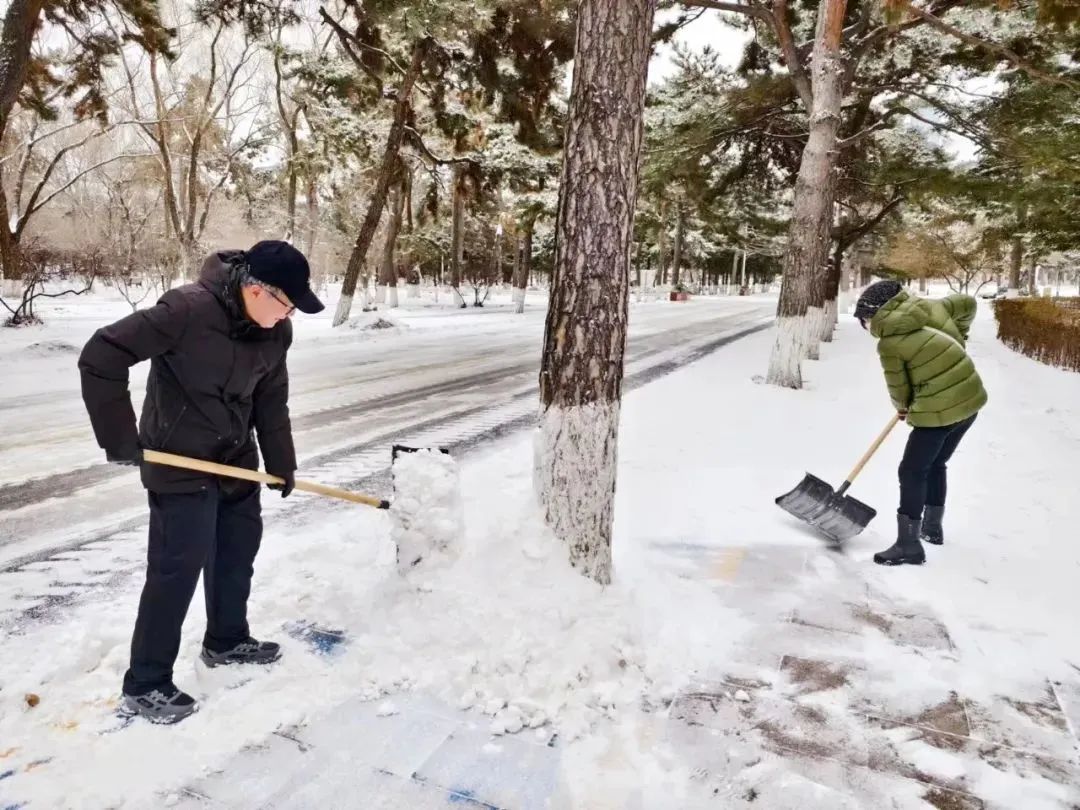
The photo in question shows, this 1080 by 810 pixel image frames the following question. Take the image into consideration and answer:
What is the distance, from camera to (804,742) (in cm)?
236

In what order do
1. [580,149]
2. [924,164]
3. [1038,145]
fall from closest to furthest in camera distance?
[580,149]
[1038,145]
[924,164]

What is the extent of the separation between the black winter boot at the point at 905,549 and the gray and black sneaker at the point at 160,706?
11.6 ft

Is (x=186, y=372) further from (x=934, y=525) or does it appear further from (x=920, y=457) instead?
→ (x=934, y=525)

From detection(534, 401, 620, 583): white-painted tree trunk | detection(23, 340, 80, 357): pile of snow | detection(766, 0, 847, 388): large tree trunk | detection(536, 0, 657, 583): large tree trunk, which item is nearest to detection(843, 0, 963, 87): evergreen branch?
detection(766, 0, 847, 388): large tree trunk

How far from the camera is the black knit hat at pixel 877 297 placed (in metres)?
3.98

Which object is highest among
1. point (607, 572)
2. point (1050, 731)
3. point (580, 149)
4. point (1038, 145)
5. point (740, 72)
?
point (740, 72)

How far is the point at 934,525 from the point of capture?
14.0 feet

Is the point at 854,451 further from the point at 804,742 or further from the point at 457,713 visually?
the point at 457,713

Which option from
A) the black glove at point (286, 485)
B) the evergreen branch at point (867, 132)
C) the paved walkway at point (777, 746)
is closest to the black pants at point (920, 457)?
the paved walkway at point (777, 746)

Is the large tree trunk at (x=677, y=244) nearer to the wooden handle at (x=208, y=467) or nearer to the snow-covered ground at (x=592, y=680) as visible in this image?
the snow-covered ground at (x=592, y=680)

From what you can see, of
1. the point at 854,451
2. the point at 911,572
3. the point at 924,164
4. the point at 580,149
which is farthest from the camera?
the point at 924,164

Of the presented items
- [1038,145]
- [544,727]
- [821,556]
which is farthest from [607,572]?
[1038,145]

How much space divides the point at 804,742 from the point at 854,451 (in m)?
4.58

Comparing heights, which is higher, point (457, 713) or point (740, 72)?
point (740, 72)
